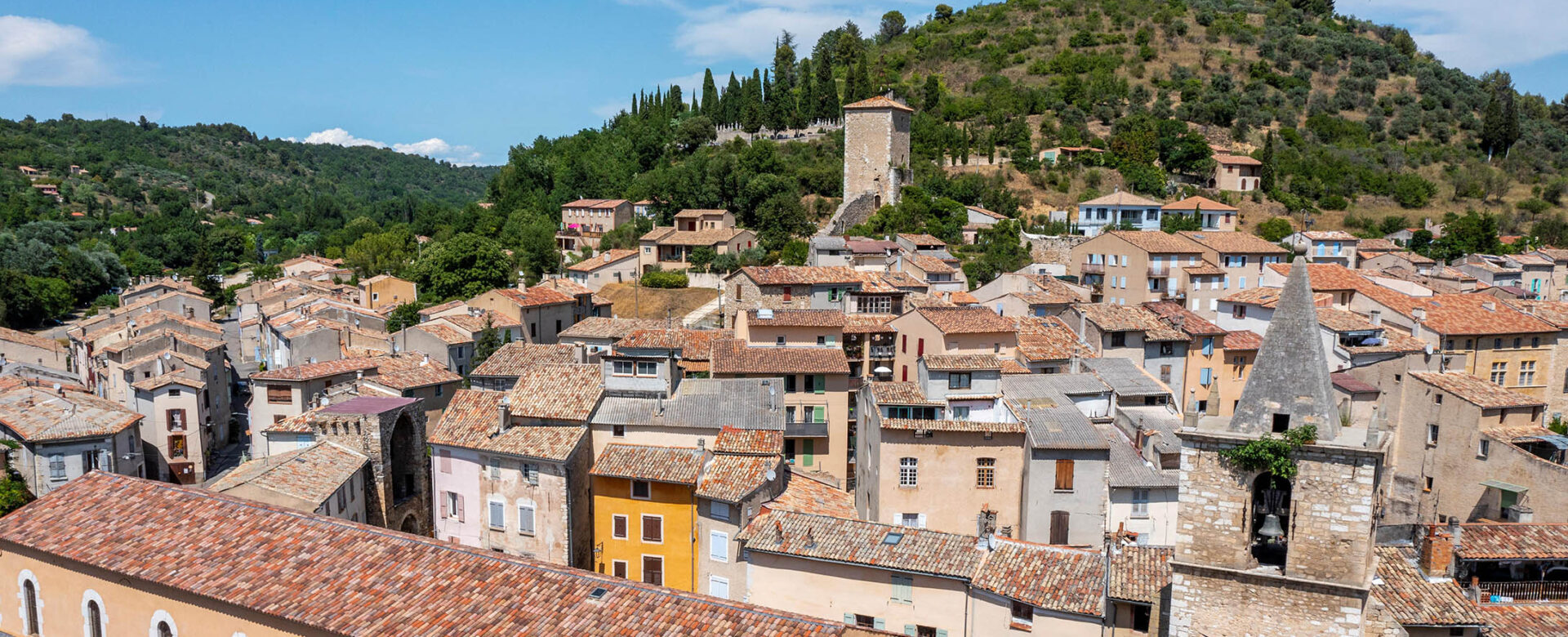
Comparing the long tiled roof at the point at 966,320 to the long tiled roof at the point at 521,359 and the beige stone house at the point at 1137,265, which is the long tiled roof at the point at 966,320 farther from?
the beige stone house at the point at 1137,265

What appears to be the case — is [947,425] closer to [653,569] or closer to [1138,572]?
[653,569]

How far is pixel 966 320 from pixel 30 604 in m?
30.3

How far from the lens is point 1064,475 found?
93.5 ft

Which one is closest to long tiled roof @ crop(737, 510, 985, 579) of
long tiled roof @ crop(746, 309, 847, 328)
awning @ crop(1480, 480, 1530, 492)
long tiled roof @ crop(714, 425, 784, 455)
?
long tiled roof @ crop(714, 425, 784, 455)

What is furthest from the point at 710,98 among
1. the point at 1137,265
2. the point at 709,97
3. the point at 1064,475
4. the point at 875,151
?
Answer: the point at 1064,475

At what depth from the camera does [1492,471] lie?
31281 mm

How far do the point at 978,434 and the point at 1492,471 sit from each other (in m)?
17.0

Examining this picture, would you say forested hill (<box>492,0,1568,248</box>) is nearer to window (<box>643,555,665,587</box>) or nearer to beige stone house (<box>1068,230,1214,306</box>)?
beige stone house (<box>1068,230,1214,306</box>)

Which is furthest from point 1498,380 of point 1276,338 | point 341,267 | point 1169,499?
point 341,267

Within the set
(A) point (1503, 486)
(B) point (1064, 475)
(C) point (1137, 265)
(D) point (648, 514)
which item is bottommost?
(D) point (648, 514)

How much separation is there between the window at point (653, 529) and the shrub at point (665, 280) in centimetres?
3842

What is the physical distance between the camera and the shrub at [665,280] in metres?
65.7

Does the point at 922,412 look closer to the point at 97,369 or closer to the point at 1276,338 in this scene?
the point at 1276,338

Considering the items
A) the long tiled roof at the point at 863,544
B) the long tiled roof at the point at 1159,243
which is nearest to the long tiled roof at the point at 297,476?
the long tiled roof at the point at 863,544
